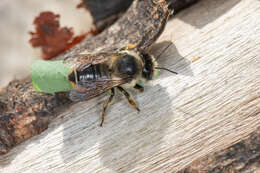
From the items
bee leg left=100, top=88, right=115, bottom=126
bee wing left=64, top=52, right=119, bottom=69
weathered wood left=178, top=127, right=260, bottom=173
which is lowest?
weathered wood left=178, top=127, right=260, bottom=173

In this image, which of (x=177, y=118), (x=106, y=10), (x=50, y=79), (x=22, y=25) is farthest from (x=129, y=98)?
(x=22, y=25)

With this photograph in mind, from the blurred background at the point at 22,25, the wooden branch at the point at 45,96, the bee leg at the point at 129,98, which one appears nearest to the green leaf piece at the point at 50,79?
the wooden branch at the point at 45,96

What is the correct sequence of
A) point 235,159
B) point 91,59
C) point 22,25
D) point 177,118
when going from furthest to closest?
point 22,25
point 91,59
point 177,118
point 235,159

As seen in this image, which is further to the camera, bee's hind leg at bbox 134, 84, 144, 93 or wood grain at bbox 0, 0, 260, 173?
bee's hind leg at bbox 134, 84, 144, 93

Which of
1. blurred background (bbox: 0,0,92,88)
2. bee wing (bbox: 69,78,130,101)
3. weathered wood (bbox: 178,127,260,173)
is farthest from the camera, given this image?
blurred background (bbox: 0,0,92,88)

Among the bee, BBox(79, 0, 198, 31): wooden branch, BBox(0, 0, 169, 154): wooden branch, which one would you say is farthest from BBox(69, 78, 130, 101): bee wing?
BBox(79, 0, 198, 31): wooden branch

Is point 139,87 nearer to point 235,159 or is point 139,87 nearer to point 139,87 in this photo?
point 139,87

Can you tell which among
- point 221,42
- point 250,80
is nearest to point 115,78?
point 221,42

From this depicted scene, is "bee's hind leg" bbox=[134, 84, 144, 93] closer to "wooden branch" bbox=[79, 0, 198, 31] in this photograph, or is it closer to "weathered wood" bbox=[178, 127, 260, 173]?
"weathered wood" bbox=[178, 127, 260, 173]
